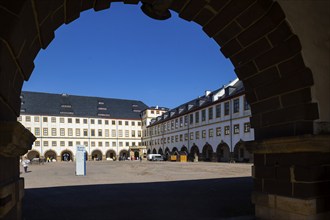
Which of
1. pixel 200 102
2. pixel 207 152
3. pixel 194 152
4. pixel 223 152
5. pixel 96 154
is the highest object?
pixel 200 102

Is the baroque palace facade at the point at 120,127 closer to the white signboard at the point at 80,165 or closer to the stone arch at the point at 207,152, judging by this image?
the stone arch at the point at 207,152

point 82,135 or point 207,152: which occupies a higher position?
point 82,135

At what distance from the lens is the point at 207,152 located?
52.7 m

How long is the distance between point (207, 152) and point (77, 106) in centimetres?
4429

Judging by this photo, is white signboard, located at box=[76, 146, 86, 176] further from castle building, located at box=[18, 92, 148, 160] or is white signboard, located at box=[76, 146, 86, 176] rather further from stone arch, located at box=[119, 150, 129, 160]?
stone arch, located at box=[119, 150, 129, 160]

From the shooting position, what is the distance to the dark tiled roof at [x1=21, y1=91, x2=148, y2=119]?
75875 millimetres

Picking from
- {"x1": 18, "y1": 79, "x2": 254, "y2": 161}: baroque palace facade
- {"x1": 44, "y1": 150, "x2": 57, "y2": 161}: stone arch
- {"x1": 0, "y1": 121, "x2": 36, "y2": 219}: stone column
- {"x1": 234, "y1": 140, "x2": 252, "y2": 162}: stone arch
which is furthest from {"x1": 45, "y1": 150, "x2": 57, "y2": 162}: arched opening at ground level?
{"x1": 0, "y1": 121, "x2": 36, "y2": 219}: stone column

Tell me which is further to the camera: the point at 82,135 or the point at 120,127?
the point at 120,127

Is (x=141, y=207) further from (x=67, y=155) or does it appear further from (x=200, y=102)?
(x=67, y=155)

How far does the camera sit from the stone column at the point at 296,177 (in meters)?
4.29

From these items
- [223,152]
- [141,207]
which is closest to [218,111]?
[223,152]

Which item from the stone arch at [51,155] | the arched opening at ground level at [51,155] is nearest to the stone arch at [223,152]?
the arched opening at ground level at [51,155]

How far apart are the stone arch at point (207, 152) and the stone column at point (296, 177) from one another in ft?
154

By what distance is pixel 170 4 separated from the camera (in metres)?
4.37
